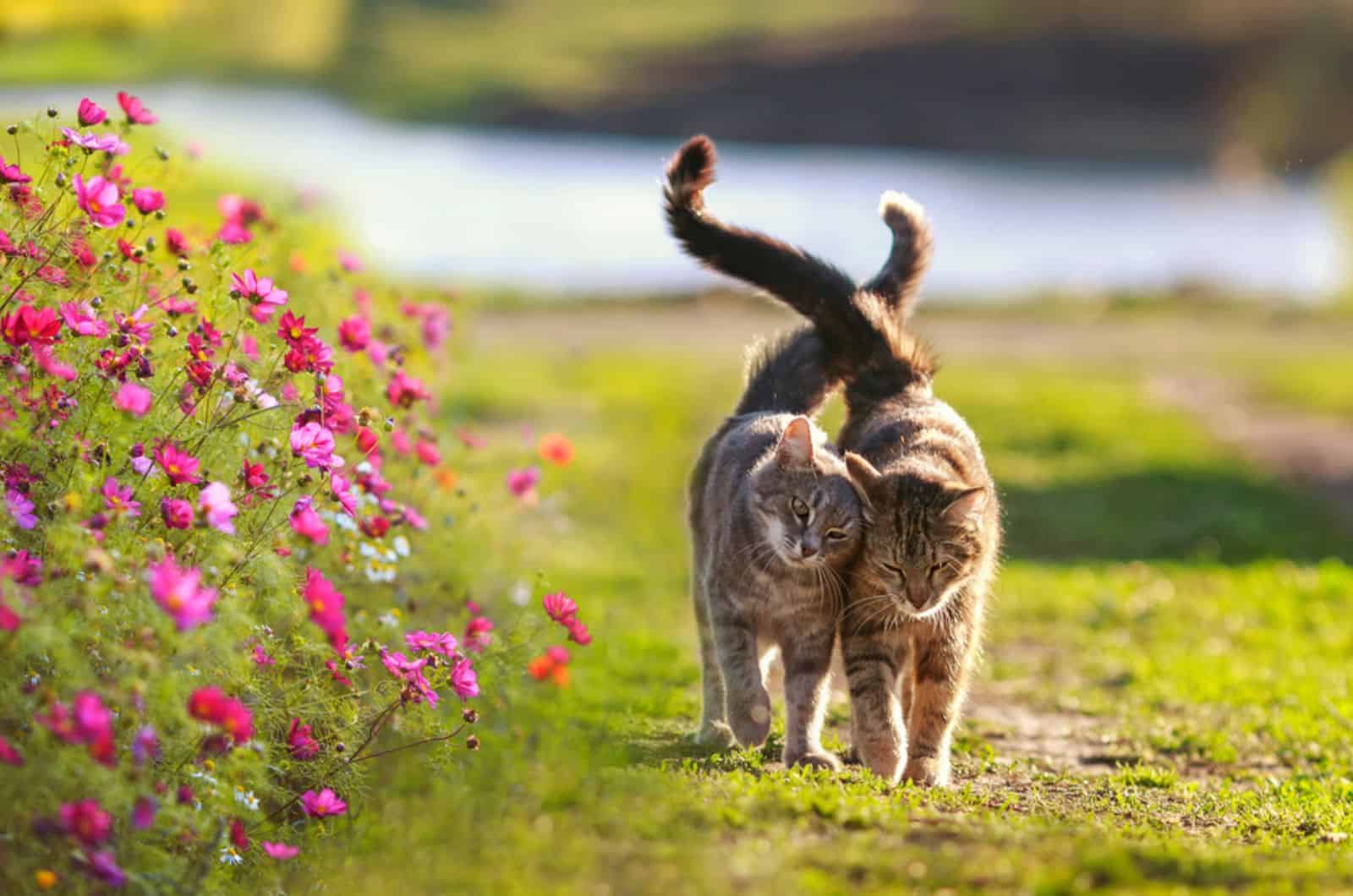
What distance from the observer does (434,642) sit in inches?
205

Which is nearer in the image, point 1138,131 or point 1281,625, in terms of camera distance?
point 1281,625

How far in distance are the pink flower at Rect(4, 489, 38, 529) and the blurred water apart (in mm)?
17498

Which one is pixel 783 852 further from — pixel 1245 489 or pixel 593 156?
pixel 593 156

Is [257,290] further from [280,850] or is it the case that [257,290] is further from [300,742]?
[280,850]

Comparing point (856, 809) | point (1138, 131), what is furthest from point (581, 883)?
point (1138, 131)

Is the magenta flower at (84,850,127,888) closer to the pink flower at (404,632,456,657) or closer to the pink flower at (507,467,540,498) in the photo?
the pink flower at (404,632,456,657)

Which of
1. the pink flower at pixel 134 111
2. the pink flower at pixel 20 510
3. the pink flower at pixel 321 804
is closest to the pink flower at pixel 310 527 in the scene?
the pink flower at pixel 20 510

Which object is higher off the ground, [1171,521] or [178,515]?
[1171,521]

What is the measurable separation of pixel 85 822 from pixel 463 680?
1.43 metres

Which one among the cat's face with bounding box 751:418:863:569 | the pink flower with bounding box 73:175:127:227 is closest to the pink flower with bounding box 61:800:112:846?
the pink flower with bounding box 73:175:127:227

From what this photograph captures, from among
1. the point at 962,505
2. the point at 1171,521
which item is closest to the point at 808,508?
the point at 962,505

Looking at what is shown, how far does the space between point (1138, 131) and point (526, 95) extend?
16.8m

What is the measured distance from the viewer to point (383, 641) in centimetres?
633

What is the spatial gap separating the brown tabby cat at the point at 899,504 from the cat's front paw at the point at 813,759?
177 millimetres
